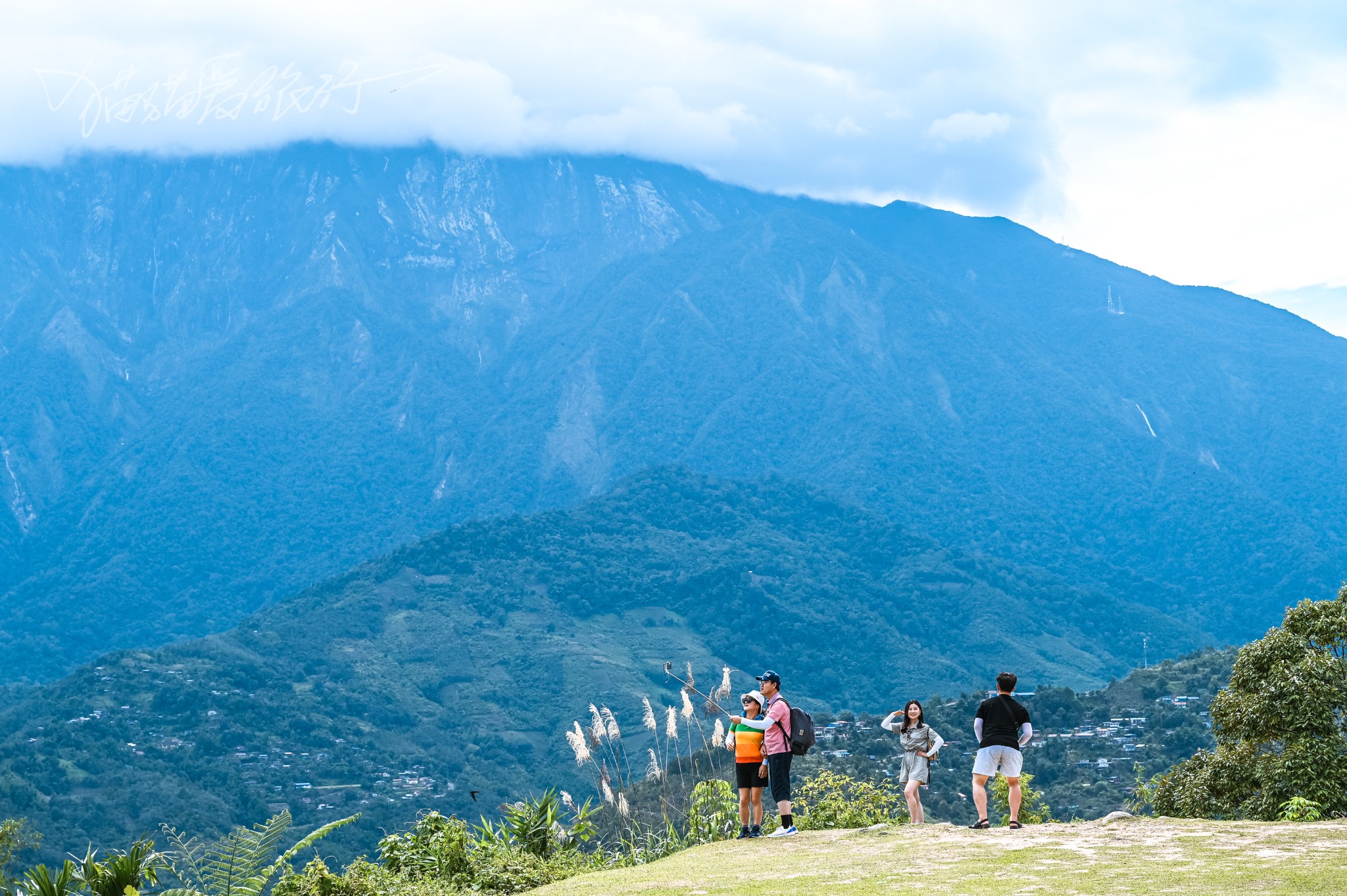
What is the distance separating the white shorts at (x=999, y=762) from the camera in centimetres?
1417

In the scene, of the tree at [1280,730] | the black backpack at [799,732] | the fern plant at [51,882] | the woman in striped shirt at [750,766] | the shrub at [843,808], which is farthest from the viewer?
the tree at [1280,730]

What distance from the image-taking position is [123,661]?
12256cm

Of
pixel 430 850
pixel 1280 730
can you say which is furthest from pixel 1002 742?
pixel 1280 730

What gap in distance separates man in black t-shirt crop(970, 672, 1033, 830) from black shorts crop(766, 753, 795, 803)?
2.11m

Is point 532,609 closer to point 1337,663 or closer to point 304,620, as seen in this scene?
point 304,620

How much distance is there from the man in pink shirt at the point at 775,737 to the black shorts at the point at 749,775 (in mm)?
116

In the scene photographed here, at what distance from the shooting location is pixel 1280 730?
19.1 m

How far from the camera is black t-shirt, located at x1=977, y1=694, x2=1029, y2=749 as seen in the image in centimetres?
1421

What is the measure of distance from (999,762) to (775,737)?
2.57m

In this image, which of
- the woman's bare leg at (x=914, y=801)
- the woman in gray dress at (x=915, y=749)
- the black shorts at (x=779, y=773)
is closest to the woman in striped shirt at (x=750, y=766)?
the black shorts at (x=779, y=773)

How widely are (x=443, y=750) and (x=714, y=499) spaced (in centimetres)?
8647

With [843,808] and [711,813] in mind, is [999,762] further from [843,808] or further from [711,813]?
[711,813]

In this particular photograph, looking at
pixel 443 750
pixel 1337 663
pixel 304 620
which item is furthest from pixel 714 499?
pixel 1337 663

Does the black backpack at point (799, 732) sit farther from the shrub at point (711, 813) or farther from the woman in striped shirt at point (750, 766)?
the shrub at point (711, 813)
